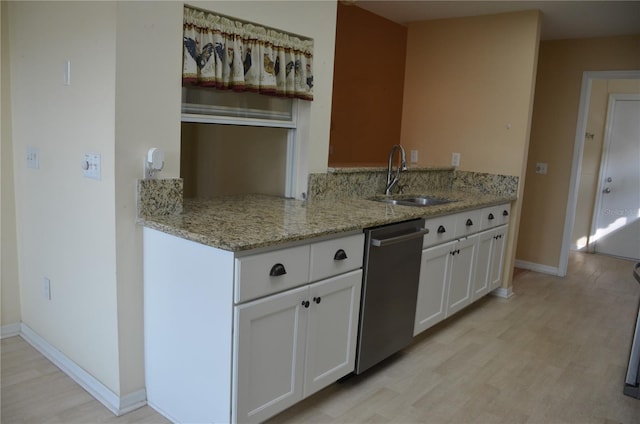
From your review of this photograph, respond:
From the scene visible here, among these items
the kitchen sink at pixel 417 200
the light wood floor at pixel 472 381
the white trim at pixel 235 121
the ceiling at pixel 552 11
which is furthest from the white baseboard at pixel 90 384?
the ceiling at pixel 552 11

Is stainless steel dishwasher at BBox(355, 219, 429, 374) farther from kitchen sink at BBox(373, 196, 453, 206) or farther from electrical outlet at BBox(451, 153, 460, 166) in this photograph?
electrical outlet at BBox(451, 153, 460, 166)

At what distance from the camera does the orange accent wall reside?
13.1ft

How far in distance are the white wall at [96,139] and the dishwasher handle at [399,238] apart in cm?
83

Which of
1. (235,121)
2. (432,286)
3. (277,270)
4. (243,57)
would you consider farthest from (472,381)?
(243,57)

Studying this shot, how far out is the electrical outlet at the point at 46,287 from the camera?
2622mm

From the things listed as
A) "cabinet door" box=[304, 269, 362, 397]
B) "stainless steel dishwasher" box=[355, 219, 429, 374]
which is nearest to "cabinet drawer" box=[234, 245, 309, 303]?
"cabinet door" box=[304, 269, 362, 397]

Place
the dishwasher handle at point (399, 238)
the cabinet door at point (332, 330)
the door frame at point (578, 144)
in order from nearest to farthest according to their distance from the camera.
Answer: the cabinet door at point (332, 330)
the dishwasher handle at point (399, 238)
the door frame at point (578, 144)

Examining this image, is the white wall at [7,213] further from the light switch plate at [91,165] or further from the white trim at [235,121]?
the white trim at [235,121]

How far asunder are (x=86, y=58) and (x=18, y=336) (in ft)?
5.83

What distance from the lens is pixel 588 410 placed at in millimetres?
2395

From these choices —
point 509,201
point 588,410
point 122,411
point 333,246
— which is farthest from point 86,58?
point 509,201

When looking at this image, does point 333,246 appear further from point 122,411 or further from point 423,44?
point 423,44

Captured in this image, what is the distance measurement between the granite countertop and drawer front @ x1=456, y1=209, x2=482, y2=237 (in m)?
0.08

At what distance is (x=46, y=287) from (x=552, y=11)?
3.90 meters
